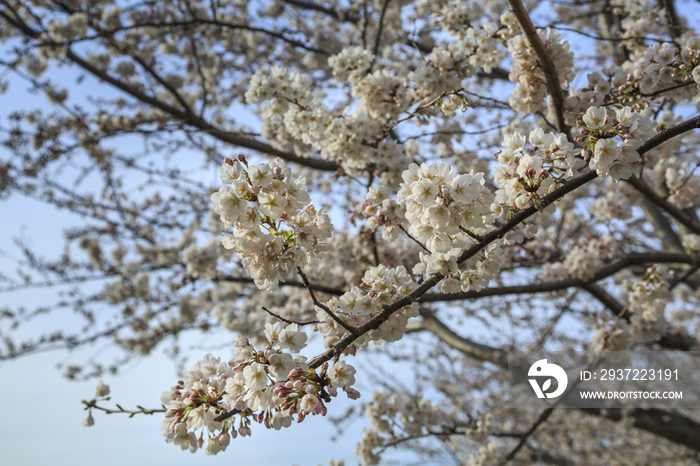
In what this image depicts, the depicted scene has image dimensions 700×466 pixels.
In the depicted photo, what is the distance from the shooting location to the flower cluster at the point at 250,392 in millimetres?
1565

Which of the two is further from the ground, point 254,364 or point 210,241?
point 210,241

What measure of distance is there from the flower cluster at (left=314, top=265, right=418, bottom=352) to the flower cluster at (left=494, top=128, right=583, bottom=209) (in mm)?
585

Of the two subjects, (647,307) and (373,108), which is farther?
(647,307)

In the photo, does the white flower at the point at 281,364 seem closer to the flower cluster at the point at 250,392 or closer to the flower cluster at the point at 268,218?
the flower cluster at the point at 250,392

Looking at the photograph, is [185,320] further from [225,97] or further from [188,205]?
[225,97]

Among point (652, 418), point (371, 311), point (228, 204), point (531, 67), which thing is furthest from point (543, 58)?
point (652, 418)

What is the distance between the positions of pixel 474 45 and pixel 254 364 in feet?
8.87

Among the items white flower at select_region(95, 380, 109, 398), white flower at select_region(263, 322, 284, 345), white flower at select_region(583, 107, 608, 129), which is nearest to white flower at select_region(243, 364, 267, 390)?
white flower at select_region(263, 322, 284, 345)

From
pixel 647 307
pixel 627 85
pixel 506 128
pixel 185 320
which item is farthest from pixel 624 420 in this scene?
pixel 185 320

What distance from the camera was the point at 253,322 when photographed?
493cm

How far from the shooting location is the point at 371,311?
1.83 metres

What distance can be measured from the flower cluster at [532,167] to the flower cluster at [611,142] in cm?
9

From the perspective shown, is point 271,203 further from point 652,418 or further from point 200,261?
point 652,418

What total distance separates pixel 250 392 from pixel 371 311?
58cm
